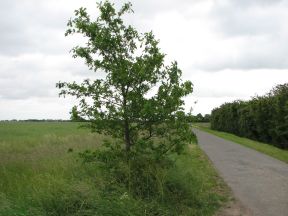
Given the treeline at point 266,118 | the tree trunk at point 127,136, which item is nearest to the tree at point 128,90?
the tree trunk at point 127,136

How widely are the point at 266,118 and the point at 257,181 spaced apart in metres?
20.8

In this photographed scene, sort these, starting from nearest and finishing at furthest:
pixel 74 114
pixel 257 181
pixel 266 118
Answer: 1. pixel 74 114
2. pixel 257 181
3. pixel 266 118

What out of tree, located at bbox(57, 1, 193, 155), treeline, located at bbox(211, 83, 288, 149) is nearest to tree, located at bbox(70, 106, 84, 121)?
tree, located at bbox(57, 1, 193, 155)

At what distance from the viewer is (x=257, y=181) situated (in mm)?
12414

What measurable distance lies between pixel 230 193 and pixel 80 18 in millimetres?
5313

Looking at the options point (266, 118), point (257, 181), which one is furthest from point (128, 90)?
point (266, 118)

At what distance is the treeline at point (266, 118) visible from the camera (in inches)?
1095

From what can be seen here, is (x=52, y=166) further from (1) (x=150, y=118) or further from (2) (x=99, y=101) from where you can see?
(1) (x=150, y=118)

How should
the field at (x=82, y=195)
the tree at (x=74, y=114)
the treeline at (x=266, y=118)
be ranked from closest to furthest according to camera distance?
1. the field at (x=82, y=195)
2. the tree at (x=74, y=114)
3. the treeline at (x=266, y=118)

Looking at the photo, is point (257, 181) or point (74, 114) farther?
point (257, 181)

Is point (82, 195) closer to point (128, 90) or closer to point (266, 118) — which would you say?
point (128, 90)

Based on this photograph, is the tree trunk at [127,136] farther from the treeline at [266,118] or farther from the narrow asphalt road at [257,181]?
the treeline at [266,118]

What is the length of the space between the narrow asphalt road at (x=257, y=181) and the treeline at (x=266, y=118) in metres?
8.88

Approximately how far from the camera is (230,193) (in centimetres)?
1062
